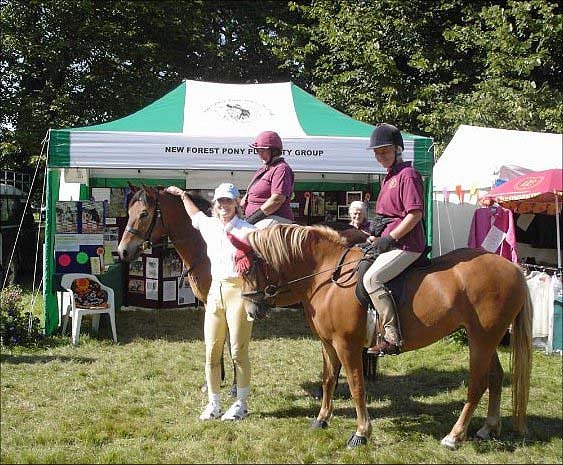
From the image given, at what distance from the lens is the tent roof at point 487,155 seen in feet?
25.1

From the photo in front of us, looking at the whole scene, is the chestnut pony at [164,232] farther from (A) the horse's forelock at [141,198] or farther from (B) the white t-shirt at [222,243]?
(B) the white t-shirt at [222,243]

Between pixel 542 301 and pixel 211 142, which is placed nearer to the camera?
pixel 542 301

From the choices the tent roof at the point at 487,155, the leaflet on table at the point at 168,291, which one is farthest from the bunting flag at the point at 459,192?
the leaflet on table at the point at 168,291

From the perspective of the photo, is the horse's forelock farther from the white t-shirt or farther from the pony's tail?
the pony's tail

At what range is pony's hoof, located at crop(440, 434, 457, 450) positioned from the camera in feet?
13.4

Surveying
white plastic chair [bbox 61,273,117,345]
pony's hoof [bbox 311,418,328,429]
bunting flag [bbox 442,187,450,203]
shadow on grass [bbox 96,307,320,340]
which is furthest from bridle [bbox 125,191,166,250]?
bunting flag [bbox 442,187,450,203]

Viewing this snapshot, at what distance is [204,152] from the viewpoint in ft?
23.7

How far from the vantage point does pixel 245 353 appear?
181 inches

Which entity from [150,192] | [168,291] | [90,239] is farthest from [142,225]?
[168,291]

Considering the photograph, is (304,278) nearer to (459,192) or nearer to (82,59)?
(459,192)

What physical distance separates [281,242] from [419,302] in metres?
1.06

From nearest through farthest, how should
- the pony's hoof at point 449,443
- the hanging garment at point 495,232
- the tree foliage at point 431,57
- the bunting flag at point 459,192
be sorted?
the pony's hoof at point 449,443
the hanging garment at point 495,232
the bunting flag at point 459,192
the tree foliage at point 431,57

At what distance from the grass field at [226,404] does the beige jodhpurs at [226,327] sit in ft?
1.33

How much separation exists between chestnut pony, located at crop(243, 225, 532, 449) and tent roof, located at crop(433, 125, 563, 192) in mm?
3374
